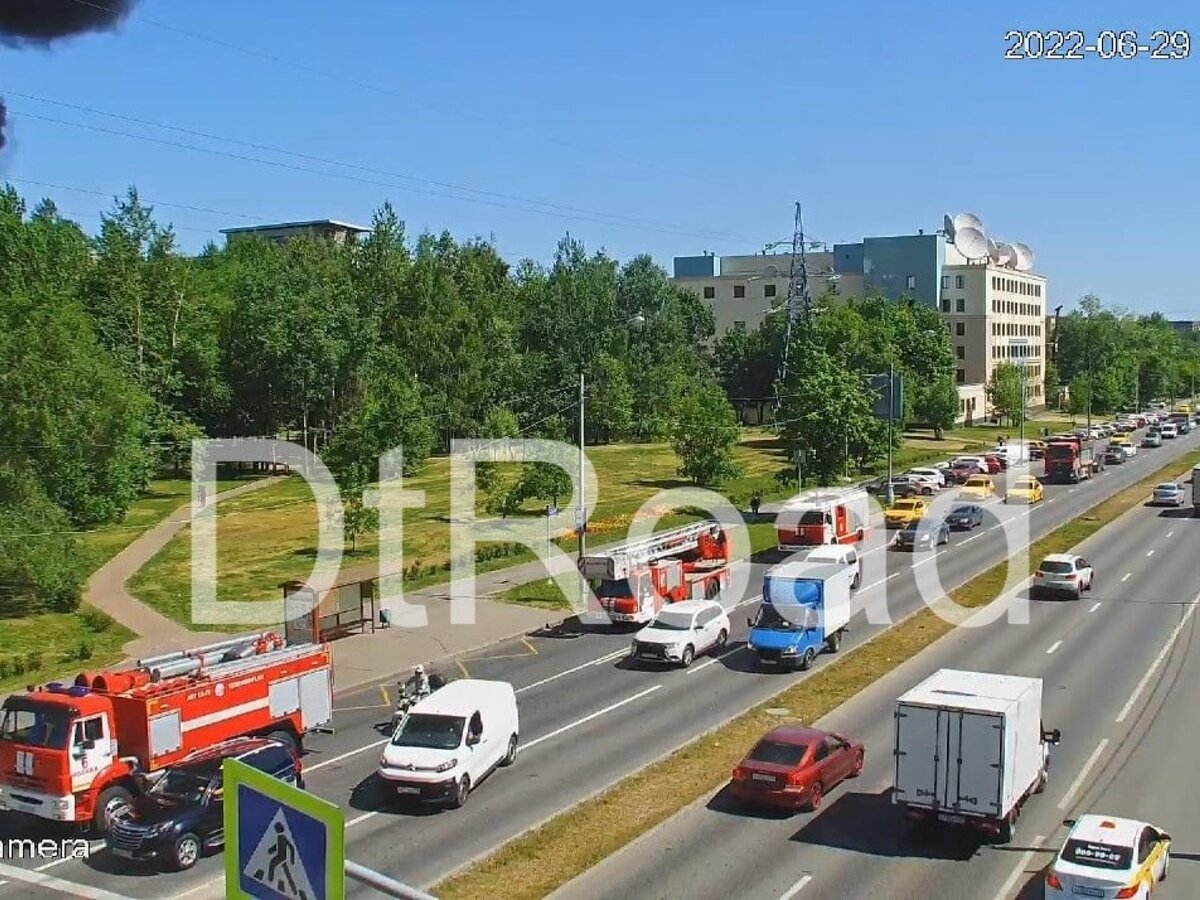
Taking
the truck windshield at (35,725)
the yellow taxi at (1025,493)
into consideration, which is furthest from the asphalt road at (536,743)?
the yellow taxi at (1025,493)

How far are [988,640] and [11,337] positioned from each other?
3116 cm

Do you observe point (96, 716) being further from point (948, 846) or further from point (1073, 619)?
point (1073, 619)

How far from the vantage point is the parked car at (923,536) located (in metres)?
47.2

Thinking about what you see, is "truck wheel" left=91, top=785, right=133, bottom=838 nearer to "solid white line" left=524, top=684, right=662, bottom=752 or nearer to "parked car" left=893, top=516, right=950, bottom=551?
"solid white line" left=524, top=684, right=662, bottom=752

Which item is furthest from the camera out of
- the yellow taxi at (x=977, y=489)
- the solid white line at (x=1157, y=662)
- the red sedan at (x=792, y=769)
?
the yellow taxi at (x=977, y=489)

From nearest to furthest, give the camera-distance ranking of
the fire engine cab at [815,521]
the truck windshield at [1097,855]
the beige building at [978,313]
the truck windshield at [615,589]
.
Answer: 1. the truck windshield at [1097,855]
2. the truck windshield at [615,589]
3. the fire engine cab at [815,521]
4. the beige building at [978,313]

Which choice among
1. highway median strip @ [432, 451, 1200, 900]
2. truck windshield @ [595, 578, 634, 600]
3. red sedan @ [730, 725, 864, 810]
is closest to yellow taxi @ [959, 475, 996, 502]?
highway median strip @ [432, 451, 1200, 900]

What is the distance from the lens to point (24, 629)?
1348 inches

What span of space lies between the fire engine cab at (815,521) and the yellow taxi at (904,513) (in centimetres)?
725

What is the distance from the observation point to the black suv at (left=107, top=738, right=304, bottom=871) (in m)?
16.7

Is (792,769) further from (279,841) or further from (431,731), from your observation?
(279,841)

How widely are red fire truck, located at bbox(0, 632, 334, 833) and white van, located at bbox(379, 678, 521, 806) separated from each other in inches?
105

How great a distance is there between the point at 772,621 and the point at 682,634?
2.25 m

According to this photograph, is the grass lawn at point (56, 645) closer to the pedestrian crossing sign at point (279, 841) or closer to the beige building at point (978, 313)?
the pedestrian crossing sign at point (279, 841)
